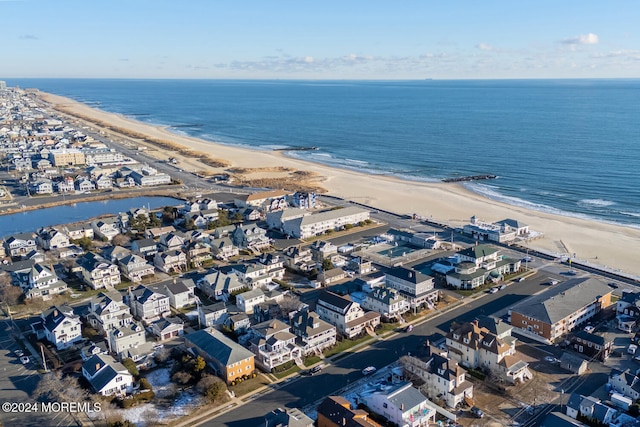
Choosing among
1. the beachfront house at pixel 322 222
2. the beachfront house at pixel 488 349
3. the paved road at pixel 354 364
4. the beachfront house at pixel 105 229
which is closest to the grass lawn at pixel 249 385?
the paved road at pixel 354 364

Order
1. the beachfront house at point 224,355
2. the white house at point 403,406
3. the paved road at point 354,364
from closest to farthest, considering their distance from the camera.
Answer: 1. the white house at point 403,406
2. the paved road at point 354,364
3. the beachfront house at point 224,355

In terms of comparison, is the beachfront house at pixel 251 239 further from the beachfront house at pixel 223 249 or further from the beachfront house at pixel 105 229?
the beachfront house at pixel 105 229

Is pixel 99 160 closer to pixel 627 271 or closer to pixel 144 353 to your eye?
pixel 144 353

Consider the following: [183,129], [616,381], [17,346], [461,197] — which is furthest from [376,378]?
[183,129]

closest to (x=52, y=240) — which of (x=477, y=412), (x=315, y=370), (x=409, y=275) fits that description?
(x=315, y=370)

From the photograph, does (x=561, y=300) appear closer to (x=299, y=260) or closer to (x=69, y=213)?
(x=299, y=260)

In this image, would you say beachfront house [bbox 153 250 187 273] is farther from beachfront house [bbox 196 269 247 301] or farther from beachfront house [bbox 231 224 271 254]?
beachfront house [bbox 231 224 271 254]
